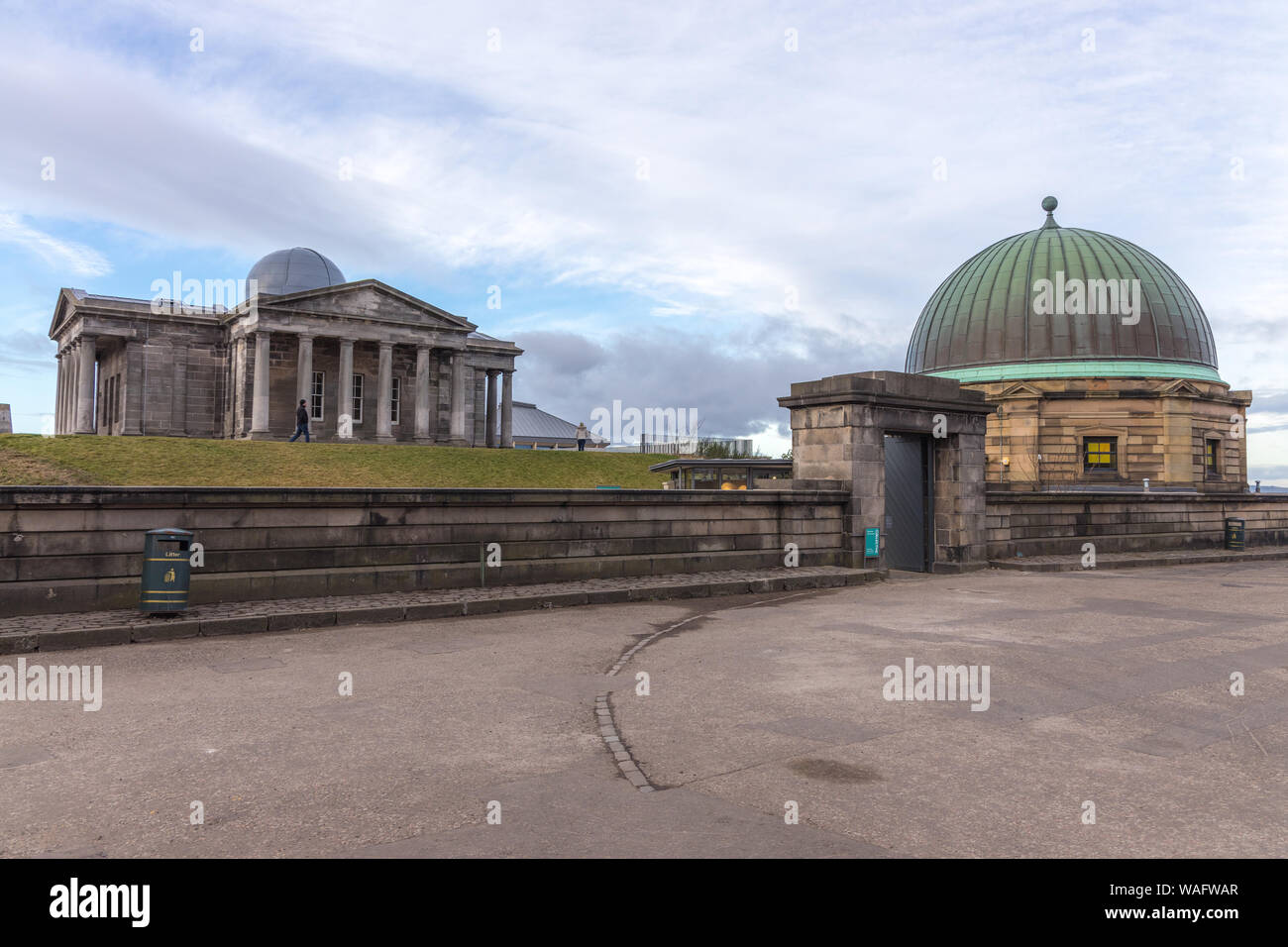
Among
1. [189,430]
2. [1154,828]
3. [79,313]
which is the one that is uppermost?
[79,313]

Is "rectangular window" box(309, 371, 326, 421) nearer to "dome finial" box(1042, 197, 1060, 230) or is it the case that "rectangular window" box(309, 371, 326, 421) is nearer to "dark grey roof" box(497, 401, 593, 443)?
"dark grey roof" box(497, 401, 593, 443)

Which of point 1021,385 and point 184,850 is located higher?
point 1021,385

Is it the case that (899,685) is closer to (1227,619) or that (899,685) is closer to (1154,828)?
(1154,828)

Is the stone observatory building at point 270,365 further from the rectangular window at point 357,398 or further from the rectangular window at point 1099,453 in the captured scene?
the rectangular window at point 1099,453

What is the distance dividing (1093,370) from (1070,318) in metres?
3.38

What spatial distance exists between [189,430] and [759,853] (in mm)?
50055

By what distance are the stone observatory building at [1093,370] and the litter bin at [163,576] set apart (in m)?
41.7

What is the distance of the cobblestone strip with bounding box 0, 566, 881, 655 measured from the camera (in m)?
10.2

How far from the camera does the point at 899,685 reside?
830cm

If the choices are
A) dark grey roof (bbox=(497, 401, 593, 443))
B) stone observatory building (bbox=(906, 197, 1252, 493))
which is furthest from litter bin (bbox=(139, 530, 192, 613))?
dark grey roof (bbox=(497, 401, 593, 443))

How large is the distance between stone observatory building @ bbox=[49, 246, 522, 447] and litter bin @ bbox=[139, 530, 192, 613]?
3359cm

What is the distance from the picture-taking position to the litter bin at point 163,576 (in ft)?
36.3

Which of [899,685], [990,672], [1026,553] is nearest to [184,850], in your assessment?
[899,685]

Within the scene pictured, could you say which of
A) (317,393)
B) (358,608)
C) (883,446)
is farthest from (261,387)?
(358,608)
